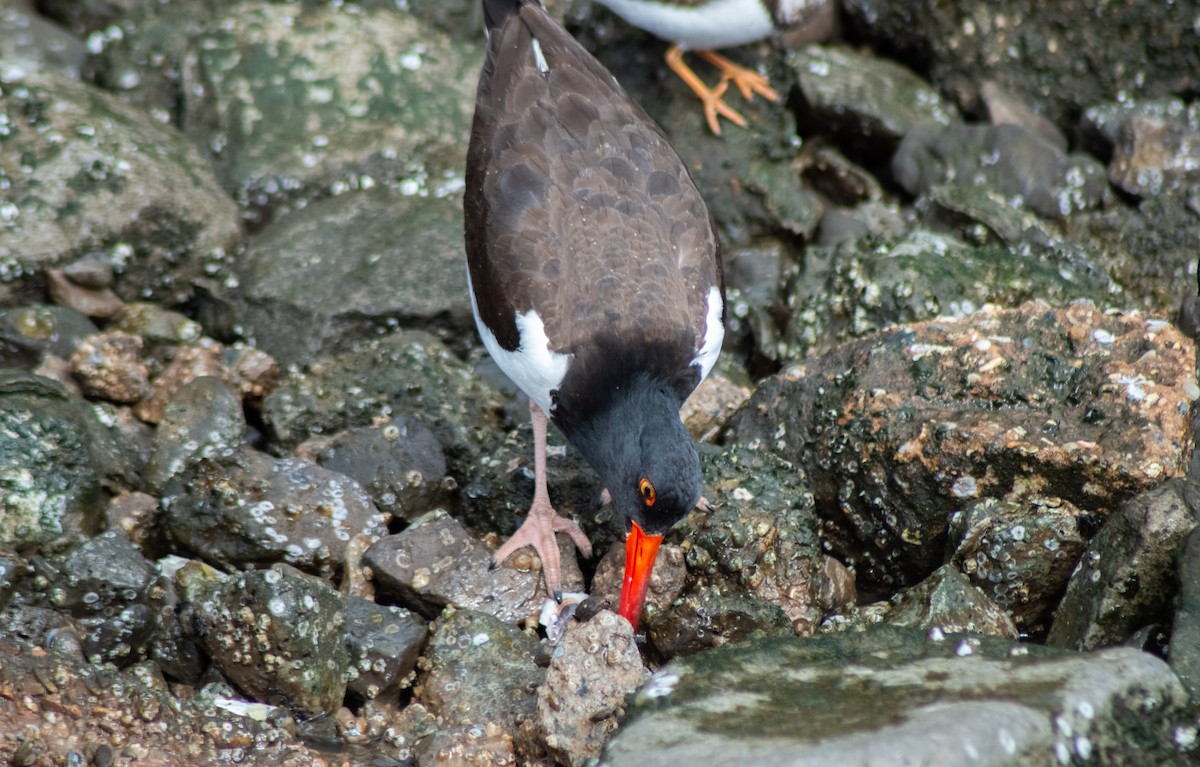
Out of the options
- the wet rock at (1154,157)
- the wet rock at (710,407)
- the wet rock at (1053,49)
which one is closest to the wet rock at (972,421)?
the wet rock at (710,407)

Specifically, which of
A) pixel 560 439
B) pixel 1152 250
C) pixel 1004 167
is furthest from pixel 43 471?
pixel 1152 250

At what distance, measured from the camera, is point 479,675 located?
4121 mm

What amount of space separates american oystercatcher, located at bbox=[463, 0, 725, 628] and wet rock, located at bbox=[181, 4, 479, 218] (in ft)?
5.49

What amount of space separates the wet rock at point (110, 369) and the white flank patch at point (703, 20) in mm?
3272

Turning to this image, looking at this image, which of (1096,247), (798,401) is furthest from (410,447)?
(1096,247)

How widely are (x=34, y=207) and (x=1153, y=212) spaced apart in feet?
18.8

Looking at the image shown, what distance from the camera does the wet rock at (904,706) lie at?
2.86 m

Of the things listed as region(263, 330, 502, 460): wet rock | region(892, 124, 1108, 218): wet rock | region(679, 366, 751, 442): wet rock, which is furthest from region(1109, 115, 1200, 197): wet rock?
region(263, 330, 502, 460): wet rock

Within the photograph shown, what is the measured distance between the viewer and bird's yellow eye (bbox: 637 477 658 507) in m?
4.13

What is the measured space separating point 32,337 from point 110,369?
1.51 ft

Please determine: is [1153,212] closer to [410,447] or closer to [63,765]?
[410,447]

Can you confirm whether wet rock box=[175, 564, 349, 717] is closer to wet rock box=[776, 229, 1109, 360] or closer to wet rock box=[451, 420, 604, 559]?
wet rock box=[451, 420, 604, 559]

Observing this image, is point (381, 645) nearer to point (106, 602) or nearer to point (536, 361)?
point (106, 602)

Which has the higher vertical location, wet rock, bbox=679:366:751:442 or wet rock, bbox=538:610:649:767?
wet rock, bbox=538:610:649:767
